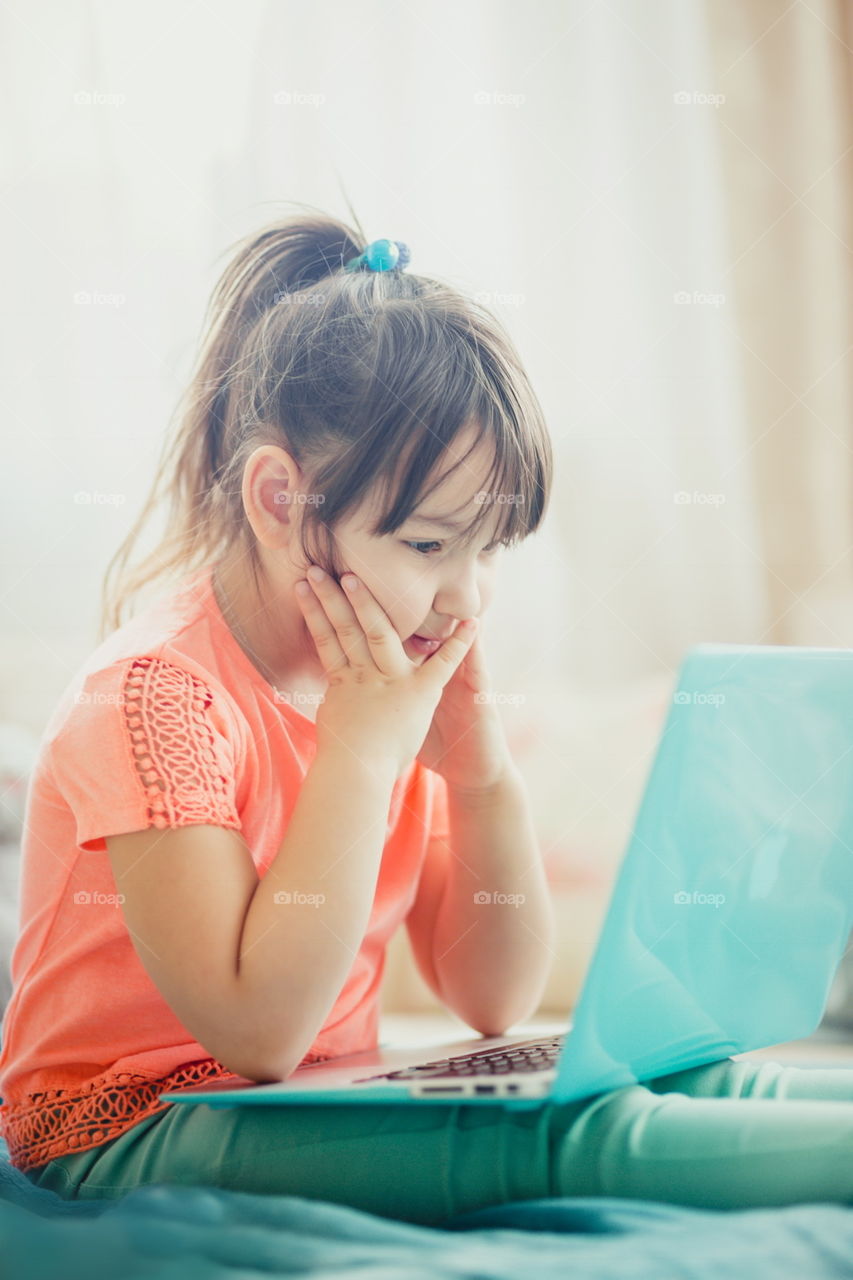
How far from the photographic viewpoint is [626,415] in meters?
1.77

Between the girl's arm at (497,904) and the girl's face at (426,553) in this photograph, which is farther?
the girl's arm at (497,904)

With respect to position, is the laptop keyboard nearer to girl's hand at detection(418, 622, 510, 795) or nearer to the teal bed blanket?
the teal bed blanket

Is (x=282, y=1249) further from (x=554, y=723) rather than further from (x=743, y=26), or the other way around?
(x=743, y=26)

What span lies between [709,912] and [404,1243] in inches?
10.5

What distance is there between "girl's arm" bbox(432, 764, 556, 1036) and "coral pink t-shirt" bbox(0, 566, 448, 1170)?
3.9 inches

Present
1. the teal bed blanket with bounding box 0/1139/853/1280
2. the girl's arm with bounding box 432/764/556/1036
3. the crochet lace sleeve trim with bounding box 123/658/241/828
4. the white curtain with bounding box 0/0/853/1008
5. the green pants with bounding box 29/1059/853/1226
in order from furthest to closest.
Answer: the white curtain with bounding box 0/0/853/1008, the girl's arm with bounding box 432/764/556/1036, the crochet lace sleeve trim with bounding box 123/658/241/828, the green pants with bounding box 29/1059/853/1226, the teal bed blanket with bounding box 0/1139/853/1280

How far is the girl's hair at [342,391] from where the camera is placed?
816 millimetres

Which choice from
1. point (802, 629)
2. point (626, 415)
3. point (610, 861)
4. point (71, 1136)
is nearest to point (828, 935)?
point (71, 1136)

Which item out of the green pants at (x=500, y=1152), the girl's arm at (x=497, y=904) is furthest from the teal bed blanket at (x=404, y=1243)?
the girl's arm at (x=497, y=904)

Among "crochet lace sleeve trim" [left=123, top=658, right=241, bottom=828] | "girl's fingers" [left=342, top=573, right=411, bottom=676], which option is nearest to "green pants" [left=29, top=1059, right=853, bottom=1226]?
"crochet lace sleeve trim" [left=123, top=658, right=241, bottom=828]

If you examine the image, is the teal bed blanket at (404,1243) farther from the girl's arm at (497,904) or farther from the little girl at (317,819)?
the girl's arm at (497,904)

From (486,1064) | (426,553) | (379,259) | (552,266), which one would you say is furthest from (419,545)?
(552,266)

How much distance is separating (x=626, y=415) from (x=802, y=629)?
0.40 m

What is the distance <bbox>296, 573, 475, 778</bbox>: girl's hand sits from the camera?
31.6 inches
